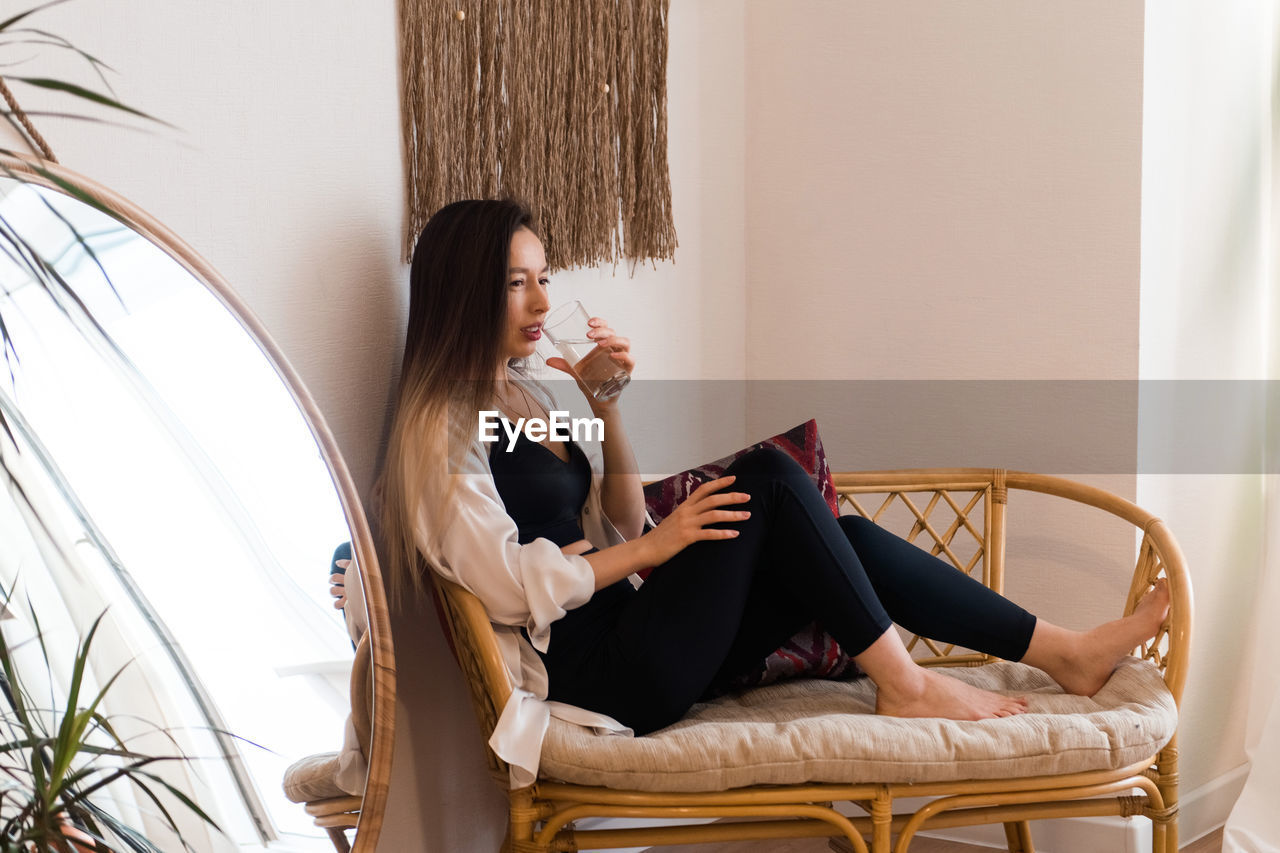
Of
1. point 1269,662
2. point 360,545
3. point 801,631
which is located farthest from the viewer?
point 1269,662

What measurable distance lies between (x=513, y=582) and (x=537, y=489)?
217 millimetres

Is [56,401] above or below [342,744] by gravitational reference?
above

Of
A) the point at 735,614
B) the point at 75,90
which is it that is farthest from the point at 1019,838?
the point at 75,90

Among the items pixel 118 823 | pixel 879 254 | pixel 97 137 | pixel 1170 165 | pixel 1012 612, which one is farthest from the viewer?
pixel 879 254

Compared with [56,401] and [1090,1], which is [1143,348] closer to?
[1090,1]

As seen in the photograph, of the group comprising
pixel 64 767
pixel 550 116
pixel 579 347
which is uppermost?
pixel 550 116

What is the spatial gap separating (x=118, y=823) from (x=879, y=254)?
5.73 ft

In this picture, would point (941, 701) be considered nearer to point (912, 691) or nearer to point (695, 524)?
point (912, 691)

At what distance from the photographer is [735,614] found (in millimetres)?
1504

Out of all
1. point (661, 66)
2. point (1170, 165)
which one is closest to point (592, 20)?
point (661, 66)

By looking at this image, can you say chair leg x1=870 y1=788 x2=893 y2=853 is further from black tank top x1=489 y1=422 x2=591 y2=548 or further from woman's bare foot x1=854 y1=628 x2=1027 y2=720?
black tank top x1=489 y1=422 x2=591 y2=548

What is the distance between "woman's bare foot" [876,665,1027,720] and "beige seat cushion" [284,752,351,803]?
72 centimetres

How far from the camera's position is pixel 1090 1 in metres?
1.97

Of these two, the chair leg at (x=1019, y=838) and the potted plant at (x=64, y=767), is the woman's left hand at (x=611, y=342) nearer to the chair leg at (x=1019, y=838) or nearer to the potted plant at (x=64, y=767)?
the potted plant at (x=64, y=767)
